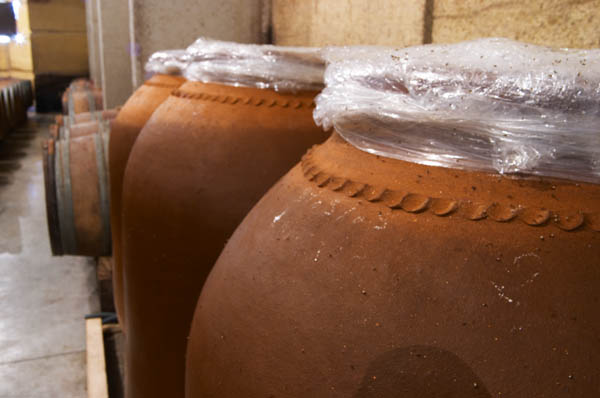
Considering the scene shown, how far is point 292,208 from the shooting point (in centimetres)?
82

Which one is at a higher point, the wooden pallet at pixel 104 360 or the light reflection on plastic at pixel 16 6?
the light reflection on plastic at pixel 16 6

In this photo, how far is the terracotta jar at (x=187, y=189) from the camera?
4.63 ft

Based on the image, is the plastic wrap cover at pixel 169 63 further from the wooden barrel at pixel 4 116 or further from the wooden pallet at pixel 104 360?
the wooden barrel at pixel 4 116

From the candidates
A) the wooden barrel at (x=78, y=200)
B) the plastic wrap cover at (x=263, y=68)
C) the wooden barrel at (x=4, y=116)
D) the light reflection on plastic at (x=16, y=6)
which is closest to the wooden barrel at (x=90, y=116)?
the wooden barrel at (x=78, y=200)

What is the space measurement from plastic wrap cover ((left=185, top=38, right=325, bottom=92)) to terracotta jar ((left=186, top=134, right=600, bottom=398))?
712mm

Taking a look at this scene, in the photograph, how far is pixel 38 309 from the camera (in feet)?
11.6

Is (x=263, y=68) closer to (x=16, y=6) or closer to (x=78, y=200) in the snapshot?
(x=78, y=200)

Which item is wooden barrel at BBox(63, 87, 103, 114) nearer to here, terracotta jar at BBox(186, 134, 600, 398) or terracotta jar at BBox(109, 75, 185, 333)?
terracotta jar at BBox(109, 75, 185, 333)

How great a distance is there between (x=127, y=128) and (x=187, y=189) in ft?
3.27

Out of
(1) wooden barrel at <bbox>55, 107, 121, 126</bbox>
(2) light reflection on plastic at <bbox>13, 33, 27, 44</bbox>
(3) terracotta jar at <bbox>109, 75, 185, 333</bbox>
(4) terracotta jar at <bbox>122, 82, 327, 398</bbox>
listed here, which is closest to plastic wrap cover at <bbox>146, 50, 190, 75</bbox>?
(3) terracotta jar at <bbox>109, 75, 185, 333</bbox>

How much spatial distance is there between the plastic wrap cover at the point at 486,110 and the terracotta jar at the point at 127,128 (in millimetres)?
1610

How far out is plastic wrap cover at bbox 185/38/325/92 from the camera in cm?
150

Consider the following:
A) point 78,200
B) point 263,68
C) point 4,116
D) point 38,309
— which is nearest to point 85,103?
point 4,116

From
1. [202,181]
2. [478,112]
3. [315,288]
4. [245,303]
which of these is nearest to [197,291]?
[202,181]
